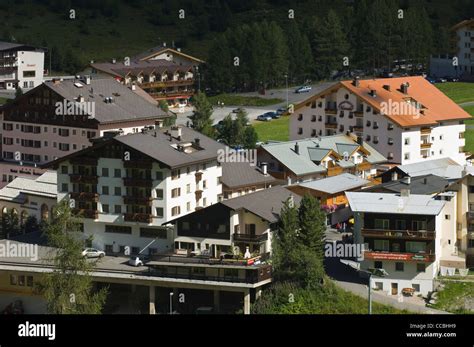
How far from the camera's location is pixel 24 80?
466 ft

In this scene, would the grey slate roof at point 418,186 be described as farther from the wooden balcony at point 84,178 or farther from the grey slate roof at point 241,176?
the wooden balcony at point 84,178

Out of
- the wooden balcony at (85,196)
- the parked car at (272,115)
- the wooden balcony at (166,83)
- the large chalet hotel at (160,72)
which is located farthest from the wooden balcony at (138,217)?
the wooden balcony at (166,83)

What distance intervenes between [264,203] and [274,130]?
166ft

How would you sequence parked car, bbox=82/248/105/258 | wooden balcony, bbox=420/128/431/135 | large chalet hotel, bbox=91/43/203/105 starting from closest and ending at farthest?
parked car, bbox=82/248/105/258 → wooden balcony, bbox=420/128/431/135 → large chalet hotel, bbox=91/43/203/105

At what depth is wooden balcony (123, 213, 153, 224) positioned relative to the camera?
216ft

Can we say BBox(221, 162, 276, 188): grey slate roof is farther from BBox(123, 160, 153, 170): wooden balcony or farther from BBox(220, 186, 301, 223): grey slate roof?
BBox(123, 160, 153, 170): wooden balcony

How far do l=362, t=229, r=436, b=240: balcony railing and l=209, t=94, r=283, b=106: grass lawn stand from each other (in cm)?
7391

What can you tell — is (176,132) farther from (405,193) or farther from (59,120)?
(59,120)

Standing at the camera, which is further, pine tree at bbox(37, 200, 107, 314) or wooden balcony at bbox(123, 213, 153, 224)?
wooden balcony at bbox(123, 213, 153, 224)

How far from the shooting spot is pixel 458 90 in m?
136

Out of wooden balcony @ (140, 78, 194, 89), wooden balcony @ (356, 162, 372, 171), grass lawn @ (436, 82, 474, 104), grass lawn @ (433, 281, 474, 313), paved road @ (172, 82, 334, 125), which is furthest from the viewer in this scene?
wooden balcony @ (140, 78, 194, 89)

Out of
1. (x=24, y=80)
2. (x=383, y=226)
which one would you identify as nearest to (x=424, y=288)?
(x=383, y=226)

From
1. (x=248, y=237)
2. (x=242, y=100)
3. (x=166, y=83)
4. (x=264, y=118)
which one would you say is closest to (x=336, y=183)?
(x=248, y=237)

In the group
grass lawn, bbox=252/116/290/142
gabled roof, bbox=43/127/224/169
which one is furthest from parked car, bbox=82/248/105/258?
grass lawn, bbox=252/116/290/142
